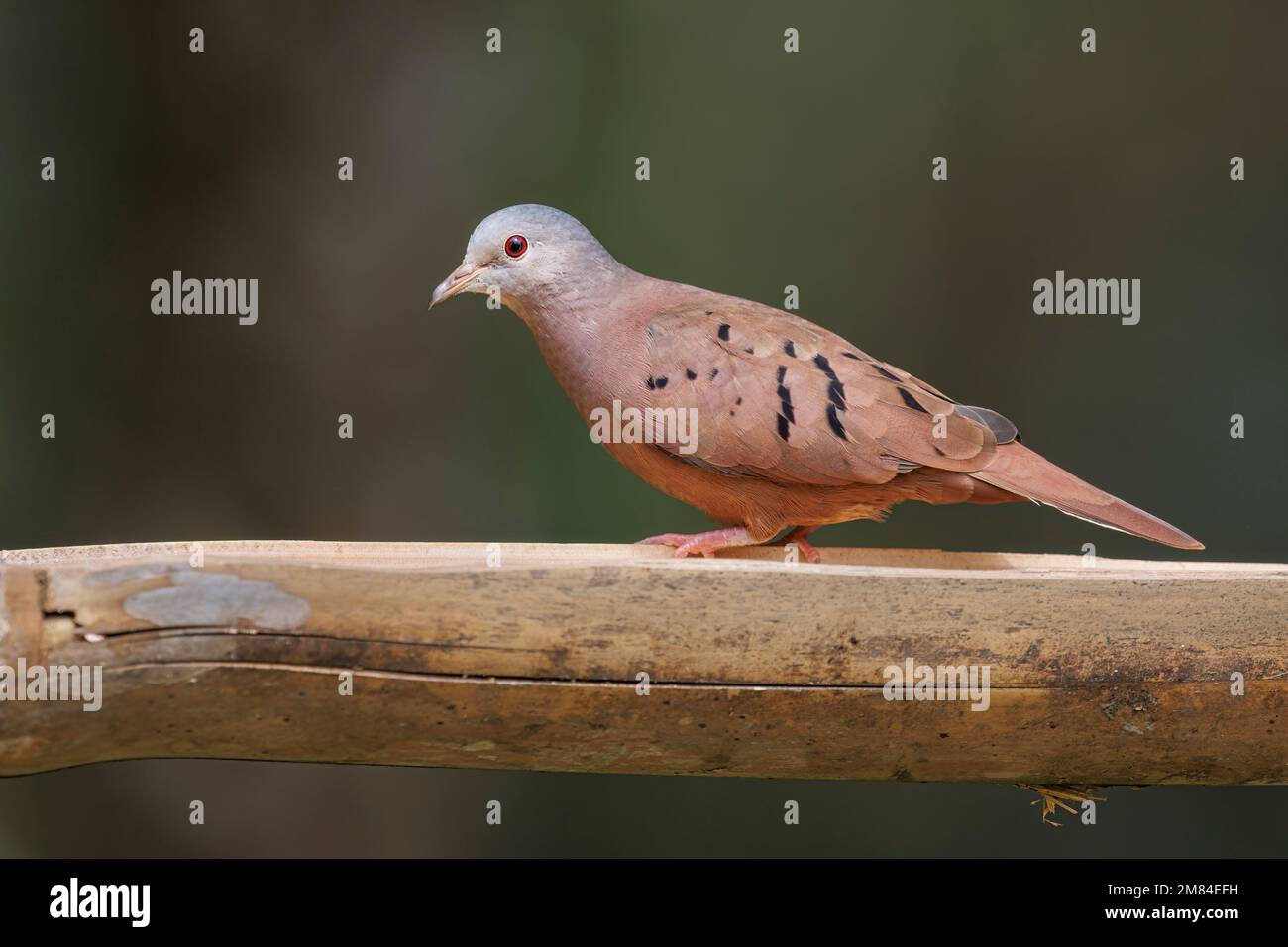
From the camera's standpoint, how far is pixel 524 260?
8.87 feet

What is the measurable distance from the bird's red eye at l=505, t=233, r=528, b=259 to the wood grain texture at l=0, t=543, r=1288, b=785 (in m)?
0.78

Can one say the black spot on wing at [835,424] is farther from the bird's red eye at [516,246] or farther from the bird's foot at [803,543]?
the bird's red eye at [516,246]

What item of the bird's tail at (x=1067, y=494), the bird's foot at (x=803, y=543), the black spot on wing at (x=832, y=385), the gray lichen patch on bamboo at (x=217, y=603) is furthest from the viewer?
the bird's foot at (x=803, y=543)

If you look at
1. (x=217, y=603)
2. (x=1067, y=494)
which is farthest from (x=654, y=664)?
(x=1067, y=494)

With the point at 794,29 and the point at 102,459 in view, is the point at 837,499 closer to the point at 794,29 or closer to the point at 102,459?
the point at 794,29

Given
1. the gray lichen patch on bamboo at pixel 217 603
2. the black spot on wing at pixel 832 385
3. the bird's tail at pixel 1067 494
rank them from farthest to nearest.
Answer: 1. the black spot on wing at pixel 832 385
2. the bird's tail at pixel 1067 494
3. the gray lichen patch on bamboo at pixel 217 603

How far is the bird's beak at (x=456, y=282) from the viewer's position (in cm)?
268

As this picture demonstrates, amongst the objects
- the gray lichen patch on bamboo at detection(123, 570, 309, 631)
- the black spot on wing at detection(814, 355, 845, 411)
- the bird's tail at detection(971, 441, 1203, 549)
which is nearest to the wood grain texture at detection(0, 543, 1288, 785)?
the gray lichen patch on bamboo at detection(123, 570, 309, 631)

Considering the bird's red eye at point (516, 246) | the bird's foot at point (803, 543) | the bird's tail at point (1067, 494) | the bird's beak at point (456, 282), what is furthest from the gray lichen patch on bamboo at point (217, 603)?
the bird's tail at point (1067, 494)

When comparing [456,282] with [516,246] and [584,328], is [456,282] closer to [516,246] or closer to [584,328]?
[516,246]

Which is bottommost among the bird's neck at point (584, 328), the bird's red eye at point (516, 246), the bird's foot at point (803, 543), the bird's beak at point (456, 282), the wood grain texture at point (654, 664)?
the wood grain texture at point (654, 664)

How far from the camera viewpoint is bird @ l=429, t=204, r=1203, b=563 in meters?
2.59

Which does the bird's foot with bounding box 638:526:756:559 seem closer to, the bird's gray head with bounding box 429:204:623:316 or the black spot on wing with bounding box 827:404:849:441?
the black spot on wing with bounding box 827:404:849:441

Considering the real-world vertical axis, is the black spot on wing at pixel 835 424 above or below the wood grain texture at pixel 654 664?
above
